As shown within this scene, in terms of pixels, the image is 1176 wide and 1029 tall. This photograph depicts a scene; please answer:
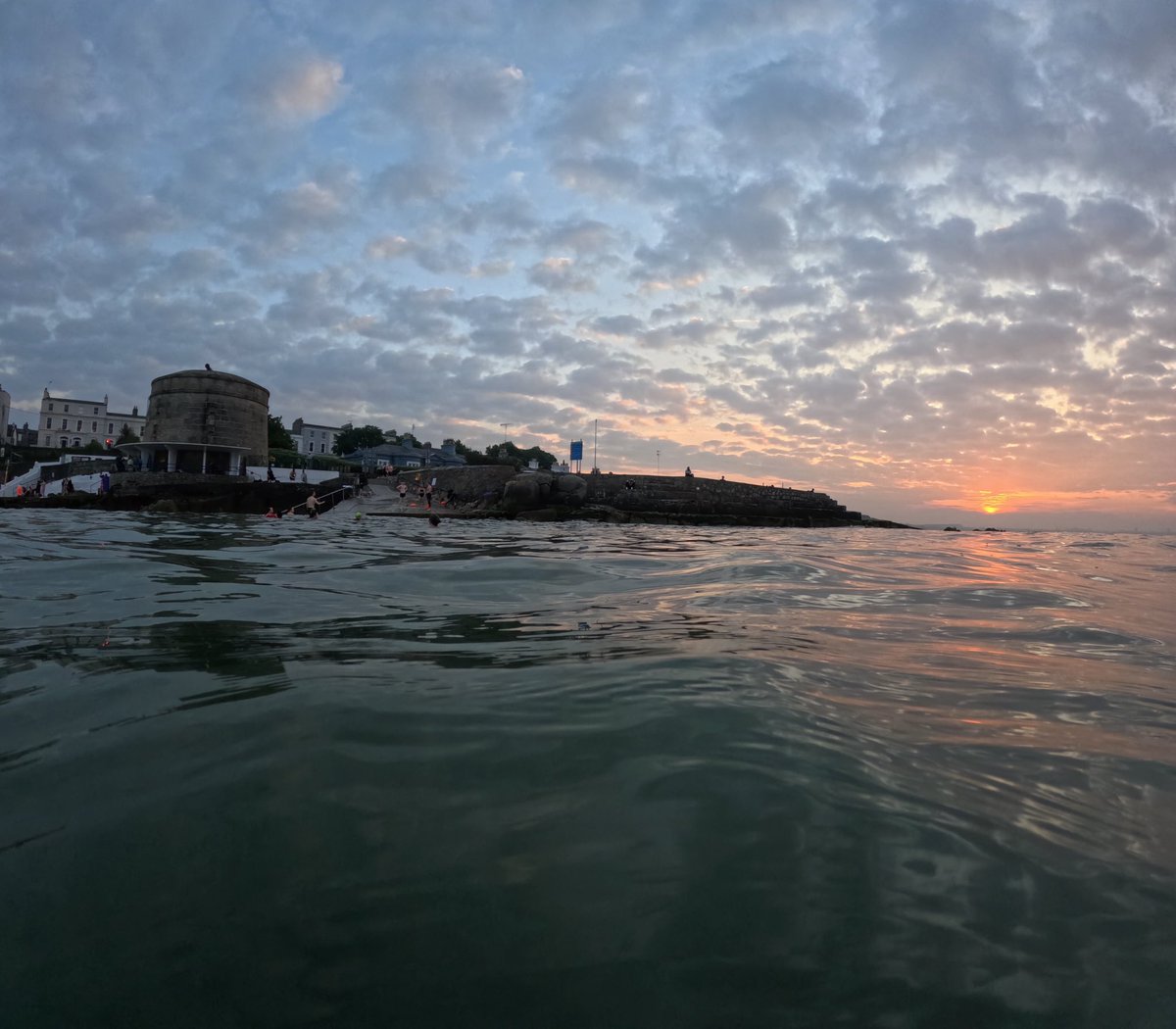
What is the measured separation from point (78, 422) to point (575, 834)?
106m

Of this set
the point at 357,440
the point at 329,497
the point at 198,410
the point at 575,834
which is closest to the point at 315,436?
the point at 357,440

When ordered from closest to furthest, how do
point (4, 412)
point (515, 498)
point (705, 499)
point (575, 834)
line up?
point (575, 834) < point (515, 498) < point (705, 499) < point (4, 412)

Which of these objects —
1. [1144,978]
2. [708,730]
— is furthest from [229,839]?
[1144,978]

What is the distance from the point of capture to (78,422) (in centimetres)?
8369

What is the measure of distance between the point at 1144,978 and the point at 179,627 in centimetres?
496

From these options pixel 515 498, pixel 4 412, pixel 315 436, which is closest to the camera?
pixel 515 498

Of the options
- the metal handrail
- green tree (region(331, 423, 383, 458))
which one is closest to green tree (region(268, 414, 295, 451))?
green tree (region(331, 423, 383, 458))

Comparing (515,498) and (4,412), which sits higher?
(4,412)

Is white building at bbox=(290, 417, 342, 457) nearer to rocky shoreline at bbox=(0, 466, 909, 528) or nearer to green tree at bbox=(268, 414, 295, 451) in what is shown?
green tree at bbox=(268, 414, 295, 451)

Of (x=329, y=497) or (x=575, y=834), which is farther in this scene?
(x=329, y=497)

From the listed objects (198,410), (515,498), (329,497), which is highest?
(198,410)

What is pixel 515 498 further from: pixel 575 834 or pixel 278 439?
pixel 278 439

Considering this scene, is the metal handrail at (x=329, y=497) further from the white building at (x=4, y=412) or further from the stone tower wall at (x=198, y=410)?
the white building at (x=4, y=412)

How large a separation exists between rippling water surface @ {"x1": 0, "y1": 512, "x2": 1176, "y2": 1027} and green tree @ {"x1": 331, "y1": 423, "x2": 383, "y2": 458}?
273 feet
